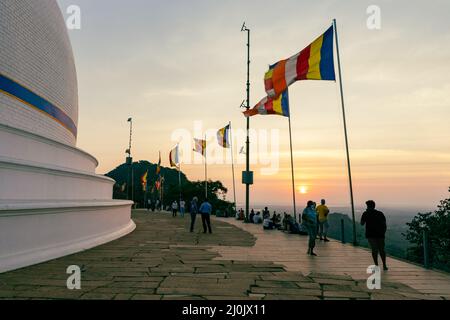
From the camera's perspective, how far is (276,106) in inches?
659

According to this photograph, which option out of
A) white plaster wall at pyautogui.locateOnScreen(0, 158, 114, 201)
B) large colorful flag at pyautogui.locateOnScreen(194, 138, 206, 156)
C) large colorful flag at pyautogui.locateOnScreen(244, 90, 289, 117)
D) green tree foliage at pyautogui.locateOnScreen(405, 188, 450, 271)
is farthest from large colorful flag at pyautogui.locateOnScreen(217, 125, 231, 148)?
green tree foliage at pyautogui.locateOnScreen(405, 188, 450, 271)

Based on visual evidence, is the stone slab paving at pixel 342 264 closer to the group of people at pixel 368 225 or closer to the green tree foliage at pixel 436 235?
the group of people at pixel 368 225

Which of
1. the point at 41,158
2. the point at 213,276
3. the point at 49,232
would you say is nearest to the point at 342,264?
the point at 213,276

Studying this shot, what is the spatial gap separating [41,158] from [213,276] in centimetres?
882

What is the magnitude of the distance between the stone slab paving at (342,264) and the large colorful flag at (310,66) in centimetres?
626

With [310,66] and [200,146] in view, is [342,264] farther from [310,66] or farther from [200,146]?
[200,146]

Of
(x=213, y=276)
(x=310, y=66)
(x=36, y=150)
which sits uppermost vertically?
(x=310, y=66)

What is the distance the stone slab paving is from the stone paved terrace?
22mm

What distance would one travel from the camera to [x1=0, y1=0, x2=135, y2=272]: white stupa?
8.48 m

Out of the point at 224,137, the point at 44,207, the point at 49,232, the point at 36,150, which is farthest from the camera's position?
the point at 224,137

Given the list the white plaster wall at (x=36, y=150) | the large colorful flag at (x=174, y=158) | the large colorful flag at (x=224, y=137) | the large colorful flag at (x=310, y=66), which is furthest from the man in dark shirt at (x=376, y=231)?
the large colorful flag at (x=174, y=158)

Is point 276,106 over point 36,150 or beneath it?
over

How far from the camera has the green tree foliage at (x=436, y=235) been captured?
87.2ft
